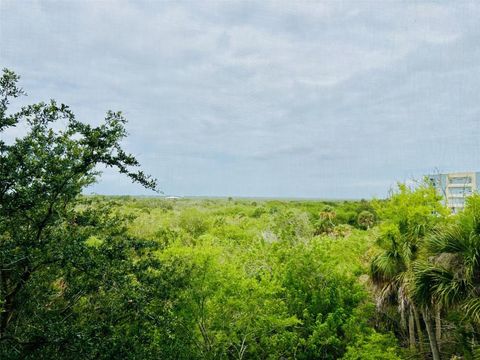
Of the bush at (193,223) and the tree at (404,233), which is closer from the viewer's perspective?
the tree at (404,233)

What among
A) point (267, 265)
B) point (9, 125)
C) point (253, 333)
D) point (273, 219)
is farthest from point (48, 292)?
point (273, 219)

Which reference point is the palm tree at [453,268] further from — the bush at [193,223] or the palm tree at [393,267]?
the bush at [193,223]

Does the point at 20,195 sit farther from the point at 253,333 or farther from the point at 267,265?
the point at 267,265

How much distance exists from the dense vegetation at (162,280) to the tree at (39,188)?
1.2 inches

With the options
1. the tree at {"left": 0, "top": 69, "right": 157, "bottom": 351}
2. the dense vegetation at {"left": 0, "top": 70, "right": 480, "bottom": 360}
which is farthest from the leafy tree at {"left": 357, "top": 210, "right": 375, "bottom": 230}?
the tree at {"left": 0, "top": 69, "right": 157, "bottom": 351}

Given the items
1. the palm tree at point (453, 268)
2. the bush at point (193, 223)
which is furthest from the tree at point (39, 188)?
the bush at point (193, 223)

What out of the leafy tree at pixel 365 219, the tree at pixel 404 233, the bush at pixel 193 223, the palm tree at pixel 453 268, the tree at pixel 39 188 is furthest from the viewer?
the leafy tree at pixel 365 219

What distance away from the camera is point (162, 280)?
12688mm

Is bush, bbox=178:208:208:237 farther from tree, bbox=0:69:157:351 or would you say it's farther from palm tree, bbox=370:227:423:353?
tree, bbox=0:69:157:351

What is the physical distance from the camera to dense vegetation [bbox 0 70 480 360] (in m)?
9.67

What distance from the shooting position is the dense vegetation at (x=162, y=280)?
9.67m

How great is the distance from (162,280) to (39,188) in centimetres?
455

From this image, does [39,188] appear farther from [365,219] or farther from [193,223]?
[365,219]

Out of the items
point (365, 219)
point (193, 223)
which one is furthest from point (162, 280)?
point (365, 219)
